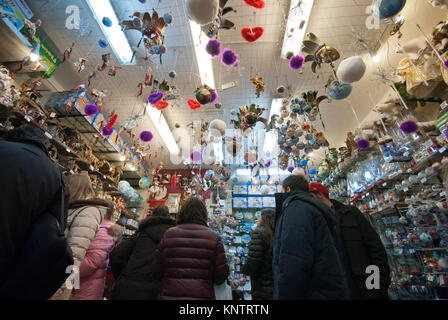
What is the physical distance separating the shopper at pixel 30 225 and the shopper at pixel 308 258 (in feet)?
3.66

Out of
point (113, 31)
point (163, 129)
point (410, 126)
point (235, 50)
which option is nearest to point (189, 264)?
point (410, 126)

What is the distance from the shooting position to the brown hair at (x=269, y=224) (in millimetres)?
2070

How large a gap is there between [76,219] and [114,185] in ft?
14.5

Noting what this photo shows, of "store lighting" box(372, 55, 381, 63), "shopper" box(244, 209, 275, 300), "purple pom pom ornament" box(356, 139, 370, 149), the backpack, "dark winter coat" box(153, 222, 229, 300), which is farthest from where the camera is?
"purple pom pom ornament" box(356, 139, 370, 149)

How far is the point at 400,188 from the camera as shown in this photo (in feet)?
11.0

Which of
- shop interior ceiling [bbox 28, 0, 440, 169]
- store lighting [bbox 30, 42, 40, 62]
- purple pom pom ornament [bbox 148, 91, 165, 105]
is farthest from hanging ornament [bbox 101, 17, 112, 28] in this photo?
store lighting [bbox 30, 42, 40, 62]

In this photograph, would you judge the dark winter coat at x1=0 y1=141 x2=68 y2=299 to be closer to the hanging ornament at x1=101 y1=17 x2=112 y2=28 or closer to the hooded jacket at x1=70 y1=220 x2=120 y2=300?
the hooded jacket at x1=70 y1=220 x2=120 y2=300

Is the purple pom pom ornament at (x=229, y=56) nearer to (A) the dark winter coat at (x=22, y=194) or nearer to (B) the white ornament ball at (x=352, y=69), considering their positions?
(B) the white ornament ball at (x=352, y=69)

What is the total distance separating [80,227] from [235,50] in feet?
11.1

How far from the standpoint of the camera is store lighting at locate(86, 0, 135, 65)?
2.91 metres

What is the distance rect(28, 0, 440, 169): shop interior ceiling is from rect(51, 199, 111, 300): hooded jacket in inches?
86.6

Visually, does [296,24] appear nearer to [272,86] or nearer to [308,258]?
[272,86]

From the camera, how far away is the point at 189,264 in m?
1.44

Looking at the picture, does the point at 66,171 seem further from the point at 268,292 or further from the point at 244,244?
the point at 244,244
